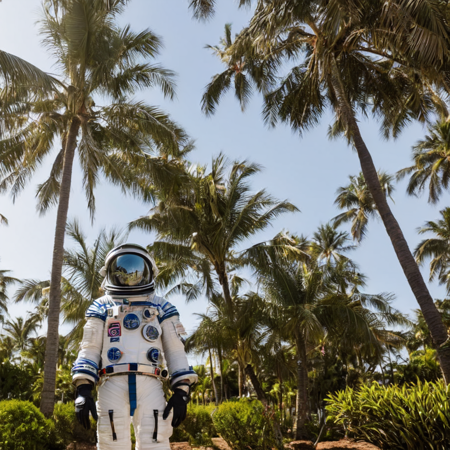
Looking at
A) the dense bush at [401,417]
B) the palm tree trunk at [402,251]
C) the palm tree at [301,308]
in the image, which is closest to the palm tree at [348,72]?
the palm tree trunk at [402,251]

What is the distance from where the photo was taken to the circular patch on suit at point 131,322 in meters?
4.34

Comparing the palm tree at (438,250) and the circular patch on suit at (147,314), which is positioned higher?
the palm tree at (438,250)

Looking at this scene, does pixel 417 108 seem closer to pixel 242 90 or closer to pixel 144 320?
pixel 242 90

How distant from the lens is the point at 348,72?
12562mm

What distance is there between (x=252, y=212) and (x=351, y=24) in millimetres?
6592

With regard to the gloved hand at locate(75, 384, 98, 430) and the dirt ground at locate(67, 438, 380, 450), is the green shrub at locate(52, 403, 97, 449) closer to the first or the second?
the dirt ground at locate(67, 438, 380, 450)

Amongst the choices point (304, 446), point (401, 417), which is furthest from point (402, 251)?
point (304, 446)

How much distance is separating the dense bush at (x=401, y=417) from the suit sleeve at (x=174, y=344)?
11.5 feet

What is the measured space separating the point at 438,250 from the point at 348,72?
2096cm

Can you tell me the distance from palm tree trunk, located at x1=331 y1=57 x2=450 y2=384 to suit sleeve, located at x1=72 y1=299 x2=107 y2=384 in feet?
20.7

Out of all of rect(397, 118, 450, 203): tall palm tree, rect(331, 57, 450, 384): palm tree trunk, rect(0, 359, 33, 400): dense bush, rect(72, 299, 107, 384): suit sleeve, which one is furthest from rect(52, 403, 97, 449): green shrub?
rect(397, 118, 450, 203): tall palm tree

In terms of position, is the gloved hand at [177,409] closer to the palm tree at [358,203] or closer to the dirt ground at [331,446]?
the dirt ground at [331,446]

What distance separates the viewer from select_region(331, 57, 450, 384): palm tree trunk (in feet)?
27.6

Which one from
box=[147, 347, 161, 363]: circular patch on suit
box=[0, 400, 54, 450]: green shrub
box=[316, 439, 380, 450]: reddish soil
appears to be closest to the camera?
box=[147, 347, 161, 363]: circular patch on suit
